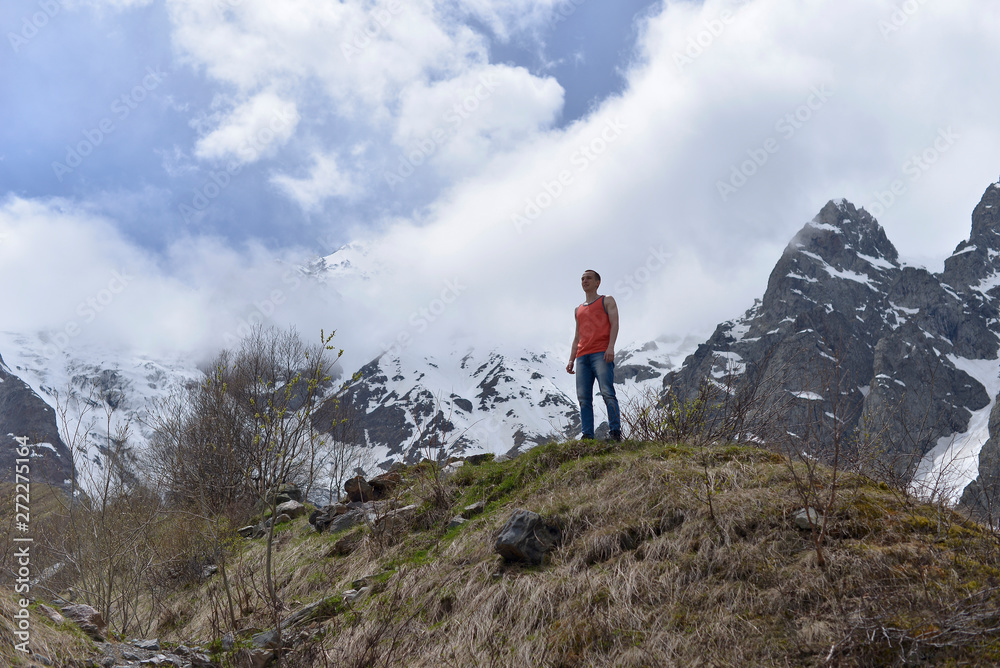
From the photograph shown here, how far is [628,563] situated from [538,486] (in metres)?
2.19

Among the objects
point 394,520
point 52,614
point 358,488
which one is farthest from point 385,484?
point 52,614

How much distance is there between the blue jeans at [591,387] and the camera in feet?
23.3

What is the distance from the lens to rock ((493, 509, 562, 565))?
16.1 ft

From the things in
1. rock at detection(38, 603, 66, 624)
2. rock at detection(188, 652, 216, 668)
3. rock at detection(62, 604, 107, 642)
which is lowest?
rock at detection(188, 652, 216, 668)

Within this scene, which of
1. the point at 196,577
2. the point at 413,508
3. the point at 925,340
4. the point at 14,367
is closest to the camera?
the point at 413,508

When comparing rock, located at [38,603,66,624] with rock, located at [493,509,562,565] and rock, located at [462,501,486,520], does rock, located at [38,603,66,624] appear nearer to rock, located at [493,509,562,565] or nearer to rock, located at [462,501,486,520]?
rock, located at [493,509,562,565]

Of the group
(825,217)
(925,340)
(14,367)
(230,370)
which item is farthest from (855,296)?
(14,367)

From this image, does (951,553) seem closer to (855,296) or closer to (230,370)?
(230,370)

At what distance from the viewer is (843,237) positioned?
556 ft

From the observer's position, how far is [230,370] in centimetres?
1894

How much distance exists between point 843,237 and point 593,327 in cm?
19256

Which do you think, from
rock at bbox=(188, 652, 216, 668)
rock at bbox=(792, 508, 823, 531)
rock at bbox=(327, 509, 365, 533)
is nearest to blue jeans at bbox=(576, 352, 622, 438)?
rock at bbox=(792, 508, 823, 531)

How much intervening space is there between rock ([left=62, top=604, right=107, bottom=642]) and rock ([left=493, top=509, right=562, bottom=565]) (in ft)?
11.1

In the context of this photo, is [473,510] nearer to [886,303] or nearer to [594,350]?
[594,350]
